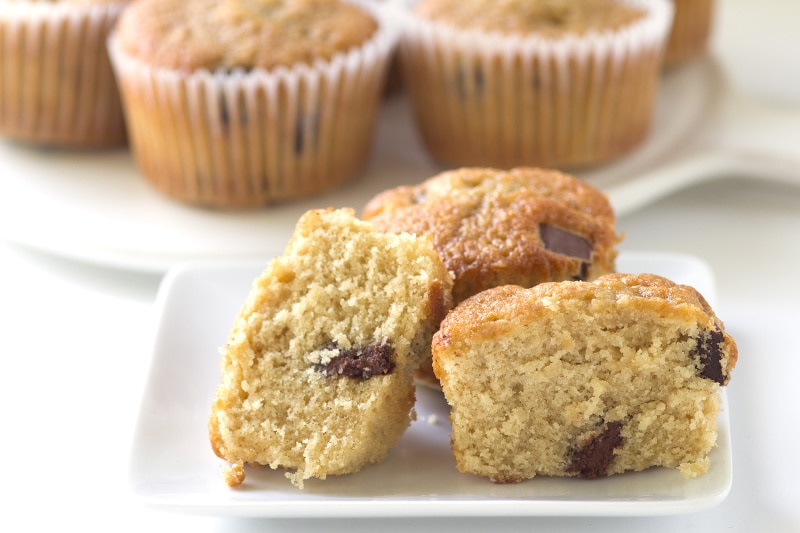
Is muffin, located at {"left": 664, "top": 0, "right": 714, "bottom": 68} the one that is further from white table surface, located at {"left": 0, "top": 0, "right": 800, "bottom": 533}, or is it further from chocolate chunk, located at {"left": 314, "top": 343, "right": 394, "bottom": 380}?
chocolate chunk, located at {"left": 314, "top": 343, "right": 394, "bottom": 380}

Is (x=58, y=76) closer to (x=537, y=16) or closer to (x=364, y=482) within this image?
(x=537, y=16)

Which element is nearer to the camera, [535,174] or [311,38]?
[535,174]

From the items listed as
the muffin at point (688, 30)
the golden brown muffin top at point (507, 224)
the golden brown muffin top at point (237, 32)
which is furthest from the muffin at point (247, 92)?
the muffin at point (688, 30)

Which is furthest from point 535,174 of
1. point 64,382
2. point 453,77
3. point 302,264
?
point 64,382

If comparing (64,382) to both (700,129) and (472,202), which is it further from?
(700,129)

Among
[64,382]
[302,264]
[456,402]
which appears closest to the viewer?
[456,402]

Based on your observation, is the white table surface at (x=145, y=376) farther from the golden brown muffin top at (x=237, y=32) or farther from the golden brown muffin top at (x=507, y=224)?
the golden brown muffin top at (x=237, y=32)

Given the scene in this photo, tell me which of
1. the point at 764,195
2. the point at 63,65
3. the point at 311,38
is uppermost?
the point at 311,38

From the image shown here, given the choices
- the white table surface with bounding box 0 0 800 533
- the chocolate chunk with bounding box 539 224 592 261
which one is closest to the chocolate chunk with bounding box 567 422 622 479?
the white table surface with bounding box 0 0 800 533
